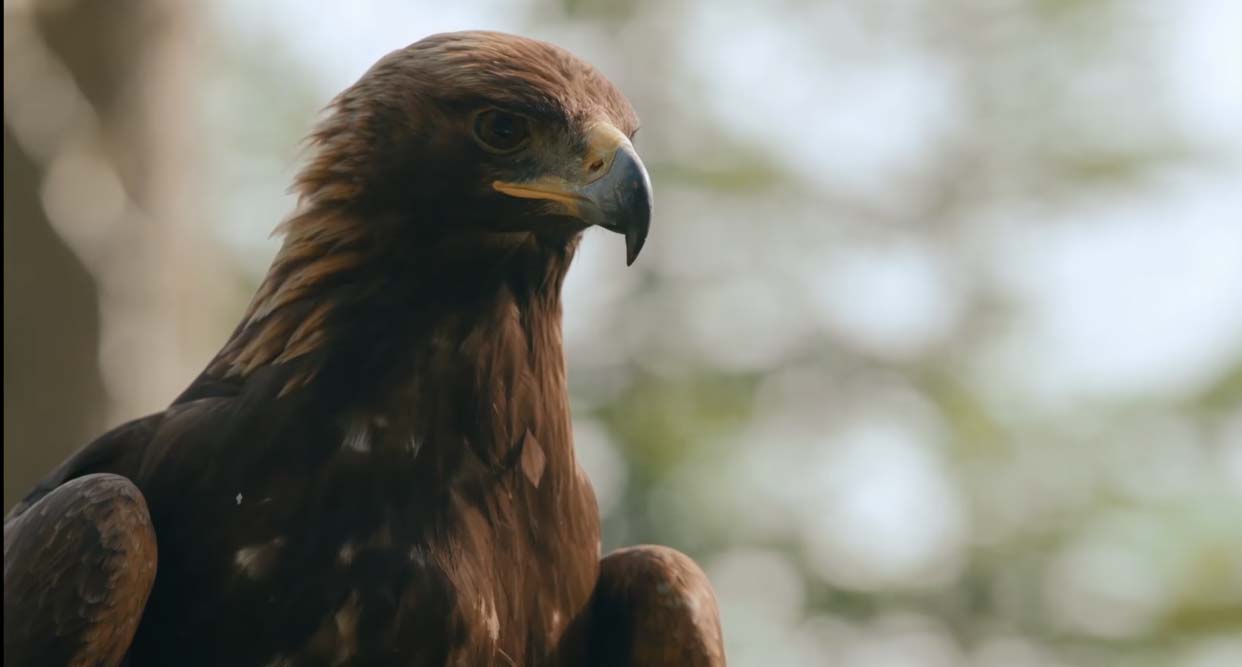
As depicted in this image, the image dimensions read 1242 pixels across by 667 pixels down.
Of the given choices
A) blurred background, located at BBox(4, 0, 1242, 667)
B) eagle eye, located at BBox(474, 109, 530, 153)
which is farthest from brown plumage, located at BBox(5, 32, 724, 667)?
blurred background, located at BBox(4, 0, 1242, 667)

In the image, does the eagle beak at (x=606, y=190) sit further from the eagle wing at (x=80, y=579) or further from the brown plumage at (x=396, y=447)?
the eagle wing at (x=80, y=579)

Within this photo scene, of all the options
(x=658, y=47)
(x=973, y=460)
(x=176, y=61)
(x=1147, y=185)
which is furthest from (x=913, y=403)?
(x=176, y=61)

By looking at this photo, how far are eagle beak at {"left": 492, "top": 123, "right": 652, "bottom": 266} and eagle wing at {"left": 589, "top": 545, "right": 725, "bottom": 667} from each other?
36.5 inches

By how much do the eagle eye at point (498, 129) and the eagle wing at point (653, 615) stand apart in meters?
1.22

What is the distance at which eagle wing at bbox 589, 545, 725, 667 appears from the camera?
13.5ft

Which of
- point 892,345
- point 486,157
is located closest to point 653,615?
point 486,157

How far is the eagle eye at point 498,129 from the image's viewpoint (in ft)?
12.6

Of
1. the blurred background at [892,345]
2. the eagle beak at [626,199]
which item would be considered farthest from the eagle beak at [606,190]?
the blurred background at [892,345]

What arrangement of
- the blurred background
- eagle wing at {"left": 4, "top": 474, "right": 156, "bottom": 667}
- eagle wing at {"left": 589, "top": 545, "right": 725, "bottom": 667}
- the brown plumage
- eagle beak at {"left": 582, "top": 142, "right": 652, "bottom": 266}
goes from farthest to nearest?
the blurred background, eagle wing at {"left": 589, "top": 545, "right": 725, "bottom": 667}, eagle beak at {"left": 582, "top": 142, "right": 652, "bottom": 266}, the brown plumage, eagle wing at {"left": 4, "top": 474, "right": 156, "bottom": 667}

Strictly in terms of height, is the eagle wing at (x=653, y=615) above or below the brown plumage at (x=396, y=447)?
below

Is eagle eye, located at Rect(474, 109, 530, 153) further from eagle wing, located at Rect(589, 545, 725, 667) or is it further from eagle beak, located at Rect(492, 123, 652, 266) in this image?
eagle wing, located at Rect(589, 545, 725, 667)

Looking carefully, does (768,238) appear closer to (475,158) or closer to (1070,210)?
(1070,210)

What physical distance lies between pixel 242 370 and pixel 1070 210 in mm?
17753

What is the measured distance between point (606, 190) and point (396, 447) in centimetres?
80
